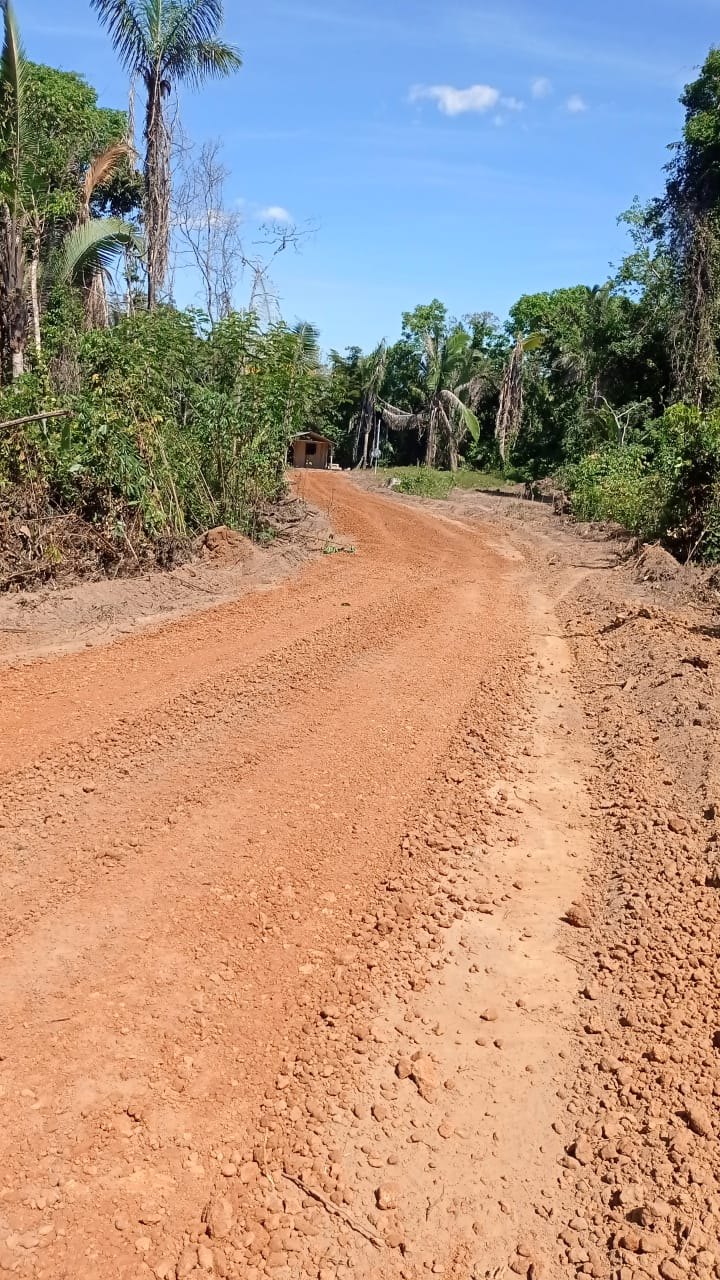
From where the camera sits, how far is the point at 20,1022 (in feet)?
9.75

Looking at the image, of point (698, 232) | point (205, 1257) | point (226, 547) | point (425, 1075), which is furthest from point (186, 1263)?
point (698, 232)

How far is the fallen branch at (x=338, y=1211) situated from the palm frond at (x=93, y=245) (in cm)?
1469

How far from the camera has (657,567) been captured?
1124 cm

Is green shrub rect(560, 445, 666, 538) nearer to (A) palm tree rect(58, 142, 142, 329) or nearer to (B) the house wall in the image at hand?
(A) palm tree rect(58, 142, 142, 329)

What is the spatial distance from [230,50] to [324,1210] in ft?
60.9

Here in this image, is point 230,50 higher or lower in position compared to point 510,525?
higher

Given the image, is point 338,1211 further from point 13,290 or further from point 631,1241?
point 13,290

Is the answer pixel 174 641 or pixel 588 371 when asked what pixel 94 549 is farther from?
pixel 588 371

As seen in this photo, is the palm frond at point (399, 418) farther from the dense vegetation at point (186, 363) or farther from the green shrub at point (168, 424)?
the green shrub at point (168, 424)

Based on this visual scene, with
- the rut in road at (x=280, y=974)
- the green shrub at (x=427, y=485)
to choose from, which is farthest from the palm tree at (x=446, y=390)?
the rut in road at (x=280, y=974)

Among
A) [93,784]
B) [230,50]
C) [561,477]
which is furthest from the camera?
[561,477]

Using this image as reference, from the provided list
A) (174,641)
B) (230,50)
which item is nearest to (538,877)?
(174,641)

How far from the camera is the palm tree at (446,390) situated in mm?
37875

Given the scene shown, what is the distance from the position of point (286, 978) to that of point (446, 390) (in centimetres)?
3722
